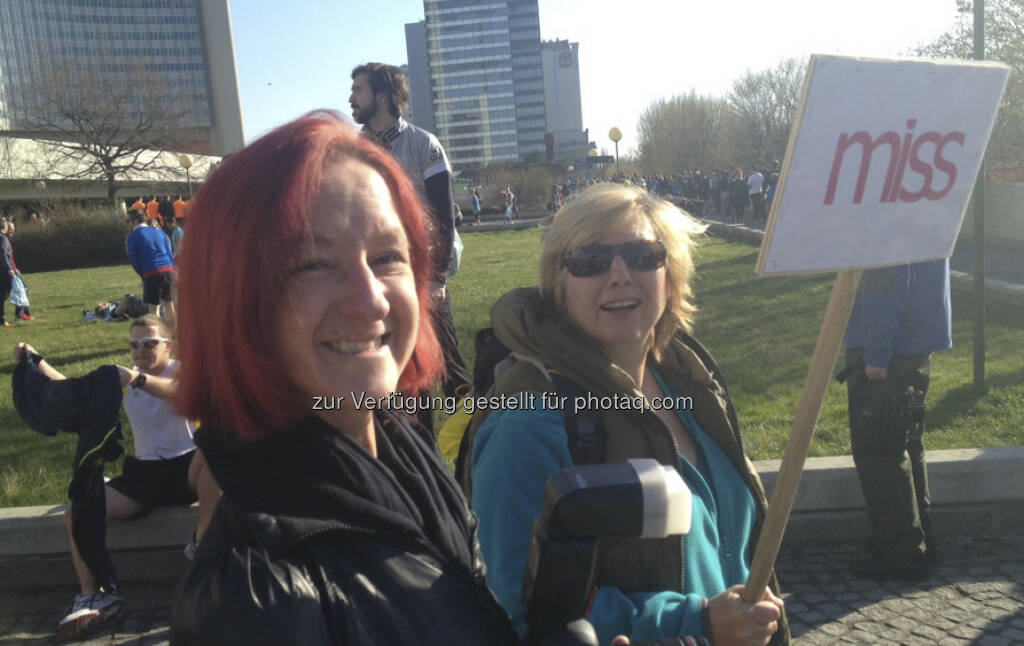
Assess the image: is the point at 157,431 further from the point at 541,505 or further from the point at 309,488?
the point at 309,488

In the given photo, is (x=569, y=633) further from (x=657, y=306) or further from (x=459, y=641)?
(x=657, y=306)

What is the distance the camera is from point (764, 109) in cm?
7288

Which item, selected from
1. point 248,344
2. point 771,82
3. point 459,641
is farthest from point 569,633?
point 771,82

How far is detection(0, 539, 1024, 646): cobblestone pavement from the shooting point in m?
3.71

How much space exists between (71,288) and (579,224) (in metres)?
22.9

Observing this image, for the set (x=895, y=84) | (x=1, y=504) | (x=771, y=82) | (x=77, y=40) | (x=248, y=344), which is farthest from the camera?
(x=77, y=40)

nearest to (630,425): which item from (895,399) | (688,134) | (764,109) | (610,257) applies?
(610,257)

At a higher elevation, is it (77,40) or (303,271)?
(77,40)

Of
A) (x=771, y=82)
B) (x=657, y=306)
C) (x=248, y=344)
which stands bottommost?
(x=657, y=306)

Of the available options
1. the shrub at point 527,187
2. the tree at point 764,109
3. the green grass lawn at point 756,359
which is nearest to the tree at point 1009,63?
the green grass lawn at point 756,359

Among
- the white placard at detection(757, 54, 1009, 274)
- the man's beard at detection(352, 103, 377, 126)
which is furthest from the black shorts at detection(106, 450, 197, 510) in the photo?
the white placard at detection(757, 54, 1009, 274)

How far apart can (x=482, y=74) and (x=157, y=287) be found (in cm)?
13013

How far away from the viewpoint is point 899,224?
1.73 m

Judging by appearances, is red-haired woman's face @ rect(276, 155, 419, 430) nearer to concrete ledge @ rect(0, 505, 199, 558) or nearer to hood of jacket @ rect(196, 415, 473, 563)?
hood of jacket @ rect(196, 415, 473, 563)
